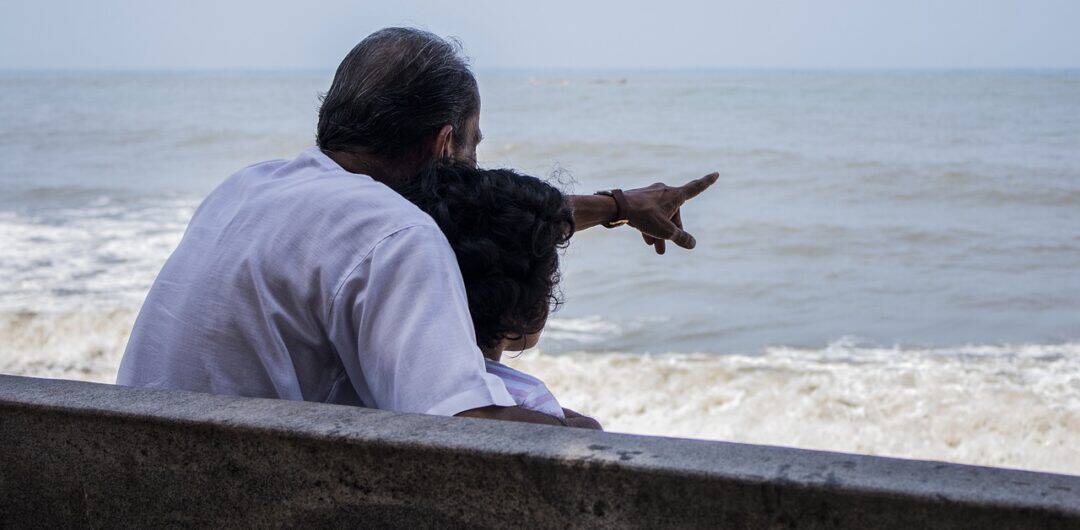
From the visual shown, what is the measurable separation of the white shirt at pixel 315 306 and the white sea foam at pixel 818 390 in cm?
380

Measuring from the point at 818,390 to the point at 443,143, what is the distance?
4.51m

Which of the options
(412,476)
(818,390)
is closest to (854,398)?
(818,390)

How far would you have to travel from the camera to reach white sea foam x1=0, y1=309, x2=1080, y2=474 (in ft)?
17.5

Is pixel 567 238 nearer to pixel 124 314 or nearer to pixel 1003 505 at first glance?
pixel 1003 505

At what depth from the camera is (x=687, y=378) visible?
622 centimetres

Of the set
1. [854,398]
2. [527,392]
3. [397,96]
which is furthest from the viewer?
[854,398]

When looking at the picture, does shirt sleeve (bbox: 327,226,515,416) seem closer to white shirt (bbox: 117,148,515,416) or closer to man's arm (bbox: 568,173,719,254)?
white shirt (bbox: 117,148,515,416)

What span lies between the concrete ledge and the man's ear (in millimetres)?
596

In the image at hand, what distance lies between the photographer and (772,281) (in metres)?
9.30

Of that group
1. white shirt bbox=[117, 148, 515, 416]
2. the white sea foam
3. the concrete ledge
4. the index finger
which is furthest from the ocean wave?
the concrete ledge

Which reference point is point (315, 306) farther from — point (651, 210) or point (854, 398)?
point (854, 398)

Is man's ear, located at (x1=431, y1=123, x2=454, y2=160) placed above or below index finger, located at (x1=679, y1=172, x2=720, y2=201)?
above

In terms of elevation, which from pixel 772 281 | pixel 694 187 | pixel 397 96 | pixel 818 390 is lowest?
pixel 772 281

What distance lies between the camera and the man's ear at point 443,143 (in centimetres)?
191
